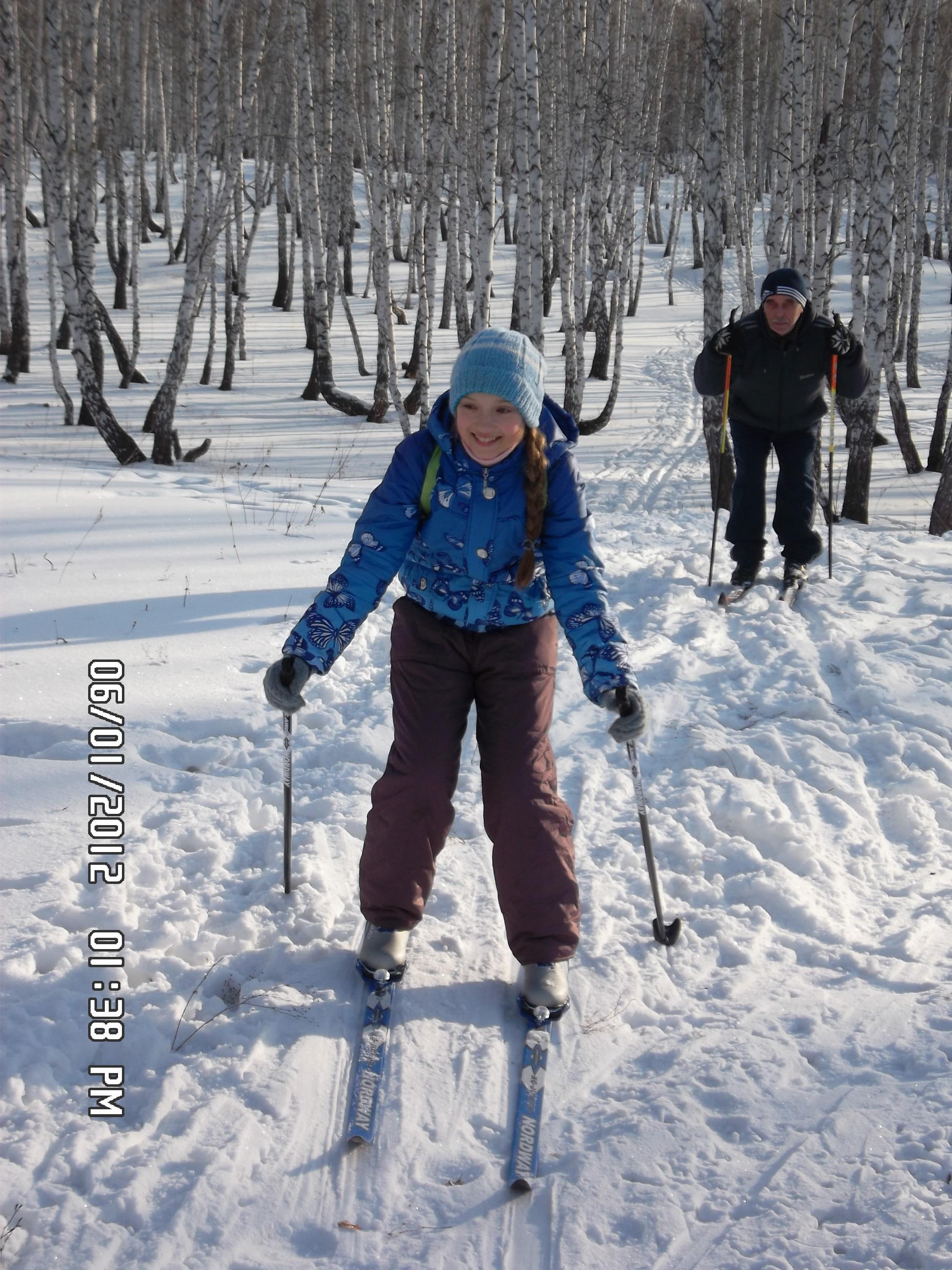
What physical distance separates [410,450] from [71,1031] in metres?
1.78

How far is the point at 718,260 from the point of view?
799 cm

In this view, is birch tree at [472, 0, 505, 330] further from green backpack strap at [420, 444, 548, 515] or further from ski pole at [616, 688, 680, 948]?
ski pole at [616, 688, 680, 948]

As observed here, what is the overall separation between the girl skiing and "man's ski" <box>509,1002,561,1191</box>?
63mm

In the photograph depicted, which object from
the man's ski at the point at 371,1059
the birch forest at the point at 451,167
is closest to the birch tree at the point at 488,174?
the birch forest at the point at 451,167

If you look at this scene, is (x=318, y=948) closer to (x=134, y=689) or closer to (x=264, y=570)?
(x=134, y=689)

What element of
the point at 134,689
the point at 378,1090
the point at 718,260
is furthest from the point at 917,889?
the point at 718,260

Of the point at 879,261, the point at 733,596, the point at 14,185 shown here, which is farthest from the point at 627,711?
the point at 14,185

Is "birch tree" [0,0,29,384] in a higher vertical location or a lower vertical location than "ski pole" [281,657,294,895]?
higher

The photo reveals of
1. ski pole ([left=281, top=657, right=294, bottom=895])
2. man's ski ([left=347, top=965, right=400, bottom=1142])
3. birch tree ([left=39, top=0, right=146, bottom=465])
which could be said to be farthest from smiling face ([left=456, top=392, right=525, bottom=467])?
birch tree ([left=39, top=0, right=146, bottom=465])

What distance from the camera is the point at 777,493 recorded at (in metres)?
6.10

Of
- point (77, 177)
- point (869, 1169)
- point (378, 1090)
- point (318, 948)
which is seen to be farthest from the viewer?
point (77, 177)

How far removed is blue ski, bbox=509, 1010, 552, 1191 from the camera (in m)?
2.21

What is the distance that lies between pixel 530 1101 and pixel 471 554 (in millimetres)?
1437

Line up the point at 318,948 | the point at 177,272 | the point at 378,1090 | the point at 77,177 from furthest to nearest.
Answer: the point at 177,272
the point at 77,177
the point at 318,948
the point at 378,1090
